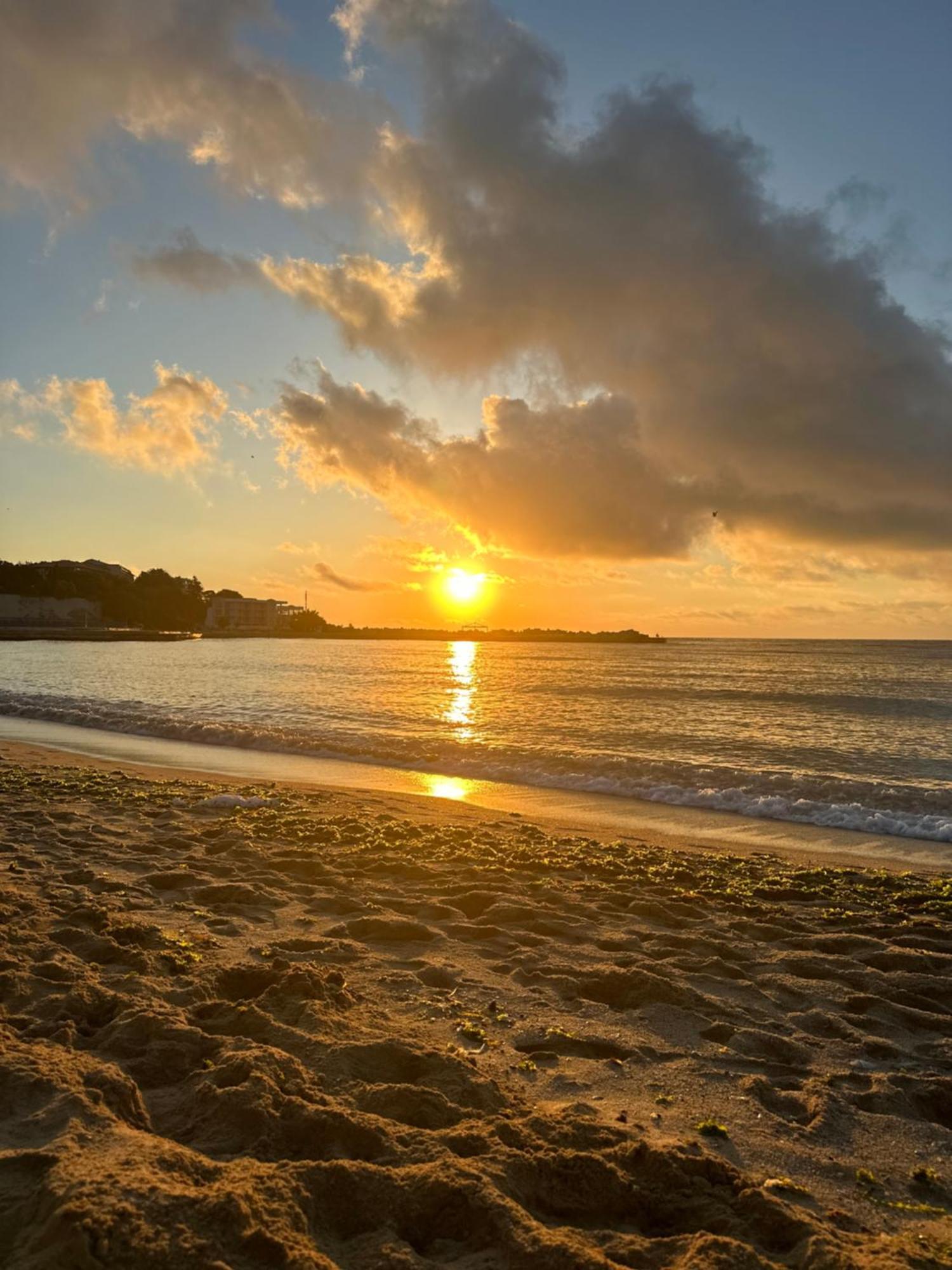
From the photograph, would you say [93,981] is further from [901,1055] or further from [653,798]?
[653,798]

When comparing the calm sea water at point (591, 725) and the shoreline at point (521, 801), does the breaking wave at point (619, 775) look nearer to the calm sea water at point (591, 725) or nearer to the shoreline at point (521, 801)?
the calm sea water at point (591, 725)

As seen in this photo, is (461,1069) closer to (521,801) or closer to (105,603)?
(521,801)

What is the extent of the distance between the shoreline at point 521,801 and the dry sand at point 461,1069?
9.92 ft

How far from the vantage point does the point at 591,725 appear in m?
27.0

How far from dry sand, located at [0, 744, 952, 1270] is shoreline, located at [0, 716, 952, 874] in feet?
9.92

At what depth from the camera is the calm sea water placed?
1495 cm

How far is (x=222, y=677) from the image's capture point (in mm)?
45844

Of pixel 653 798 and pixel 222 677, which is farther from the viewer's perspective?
pixel 222 677

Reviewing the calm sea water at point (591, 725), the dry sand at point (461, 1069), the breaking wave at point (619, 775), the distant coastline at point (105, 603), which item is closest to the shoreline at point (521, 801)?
the breaking wave at point (619, 775)

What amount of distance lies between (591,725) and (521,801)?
1341cm

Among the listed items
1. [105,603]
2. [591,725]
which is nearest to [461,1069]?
[591,725]

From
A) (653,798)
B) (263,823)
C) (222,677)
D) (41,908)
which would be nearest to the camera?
(41,908)

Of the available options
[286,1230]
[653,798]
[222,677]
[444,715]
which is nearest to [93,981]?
[286,1230]

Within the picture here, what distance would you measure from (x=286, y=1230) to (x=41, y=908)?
4.34 meters
